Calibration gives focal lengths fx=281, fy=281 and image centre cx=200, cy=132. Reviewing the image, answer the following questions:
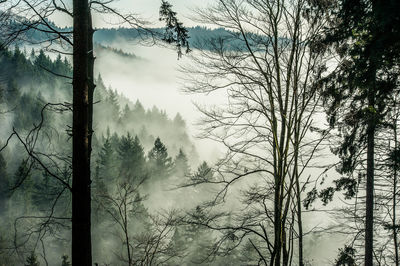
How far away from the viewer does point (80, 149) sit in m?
3.25

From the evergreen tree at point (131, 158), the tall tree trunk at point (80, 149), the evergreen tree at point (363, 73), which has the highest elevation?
the evergreen tree at point (131, 158)

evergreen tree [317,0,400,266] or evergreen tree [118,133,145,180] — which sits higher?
evergreen tree [118,133,145,180]

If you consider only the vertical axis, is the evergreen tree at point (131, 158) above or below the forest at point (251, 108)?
above

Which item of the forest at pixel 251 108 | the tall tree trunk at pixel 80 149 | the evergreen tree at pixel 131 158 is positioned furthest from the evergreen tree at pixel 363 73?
the evergreen tree at pixel 131 158

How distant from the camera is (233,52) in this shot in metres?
6.28

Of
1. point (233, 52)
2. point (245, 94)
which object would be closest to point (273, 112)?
point (245, 94)

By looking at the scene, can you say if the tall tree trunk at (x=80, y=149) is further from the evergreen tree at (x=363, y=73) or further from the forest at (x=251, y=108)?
the evergreen tree at (x=363, y=73)

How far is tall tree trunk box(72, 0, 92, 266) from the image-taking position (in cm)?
318

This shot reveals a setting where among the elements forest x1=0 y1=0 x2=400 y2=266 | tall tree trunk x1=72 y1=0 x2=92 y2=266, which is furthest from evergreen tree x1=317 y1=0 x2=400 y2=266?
tall tree trunk x1=72 y1=0 x2=92 y2=266

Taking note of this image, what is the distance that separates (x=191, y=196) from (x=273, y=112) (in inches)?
1626

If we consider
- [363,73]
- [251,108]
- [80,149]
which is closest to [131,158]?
[251,108]

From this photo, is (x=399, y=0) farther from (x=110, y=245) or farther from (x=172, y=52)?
(x=110, y=245)

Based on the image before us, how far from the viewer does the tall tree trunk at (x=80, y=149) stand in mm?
3176

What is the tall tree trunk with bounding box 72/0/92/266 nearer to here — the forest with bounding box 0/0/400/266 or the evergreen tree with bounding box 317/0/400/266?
the forest with bounding box 0/0/400/266
